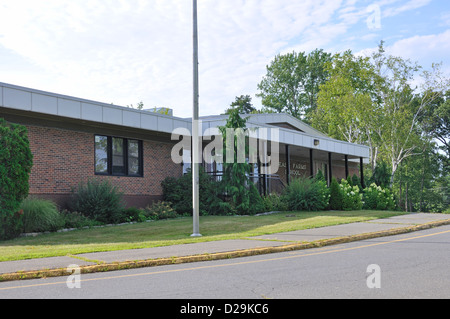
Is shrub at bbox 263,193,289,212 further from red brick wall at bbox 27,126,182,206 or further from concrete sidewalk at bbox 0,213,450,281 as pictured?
concrete sidewalk at bbox 0,213,450,281

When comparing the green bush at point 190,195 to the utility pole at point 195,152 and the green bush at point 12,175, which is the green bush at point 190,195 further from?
the green bush at point 12,175

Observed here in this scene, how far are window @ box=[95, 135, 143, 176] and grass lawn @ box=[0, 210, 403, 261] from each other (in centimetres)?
347

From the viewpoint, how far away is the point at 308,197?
955 inches

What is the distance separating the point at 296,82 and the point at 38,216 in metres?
53.8

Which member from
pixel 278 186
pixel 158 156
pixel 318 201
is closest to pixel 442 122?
pixel 278 186

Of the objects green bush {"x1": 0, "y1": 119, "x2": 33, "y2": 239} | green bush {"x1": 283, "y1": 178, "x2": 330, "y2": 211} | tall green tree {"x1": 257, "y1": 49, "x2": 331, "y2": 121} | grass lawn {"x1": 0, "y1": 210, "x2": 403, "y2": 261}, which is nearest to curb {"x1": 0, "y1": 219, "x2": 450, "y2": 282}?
grass lawn {"x1": 0, "y1": 210, "x2": 403, "y2": 261}

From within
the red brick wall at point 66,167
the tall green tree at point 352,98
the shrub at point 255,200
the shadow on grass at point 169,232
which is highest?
the tall green tree at point 352,98

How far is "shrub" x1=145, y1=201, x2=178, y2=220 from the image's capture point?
20562 millimetres

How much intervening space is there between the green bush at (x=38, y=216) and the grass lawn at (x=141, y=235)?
47cm

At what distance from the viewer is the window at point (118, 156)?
20281 mm

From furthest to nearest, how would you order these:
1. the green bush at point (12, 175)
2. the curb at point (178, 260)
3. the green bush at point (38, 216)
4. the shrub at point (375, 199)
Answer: the shrub at point (375, 199) < the green bush at point (38, 216) < the green bush at point (12, 175) < the curb at point (178, 260)

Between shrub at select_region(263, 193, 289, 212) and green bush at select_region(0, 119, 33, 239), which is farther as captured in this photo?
shrub at select_region(263, 193, 289, 212)

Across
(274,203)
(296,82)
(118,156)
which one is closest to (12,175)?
(118,156)

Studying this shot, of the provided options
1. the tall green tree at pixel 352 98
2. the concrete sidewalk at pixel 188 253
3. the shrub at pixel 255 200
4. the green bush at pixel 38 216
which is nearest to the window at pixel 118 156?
the green bush at pixel 38 216
